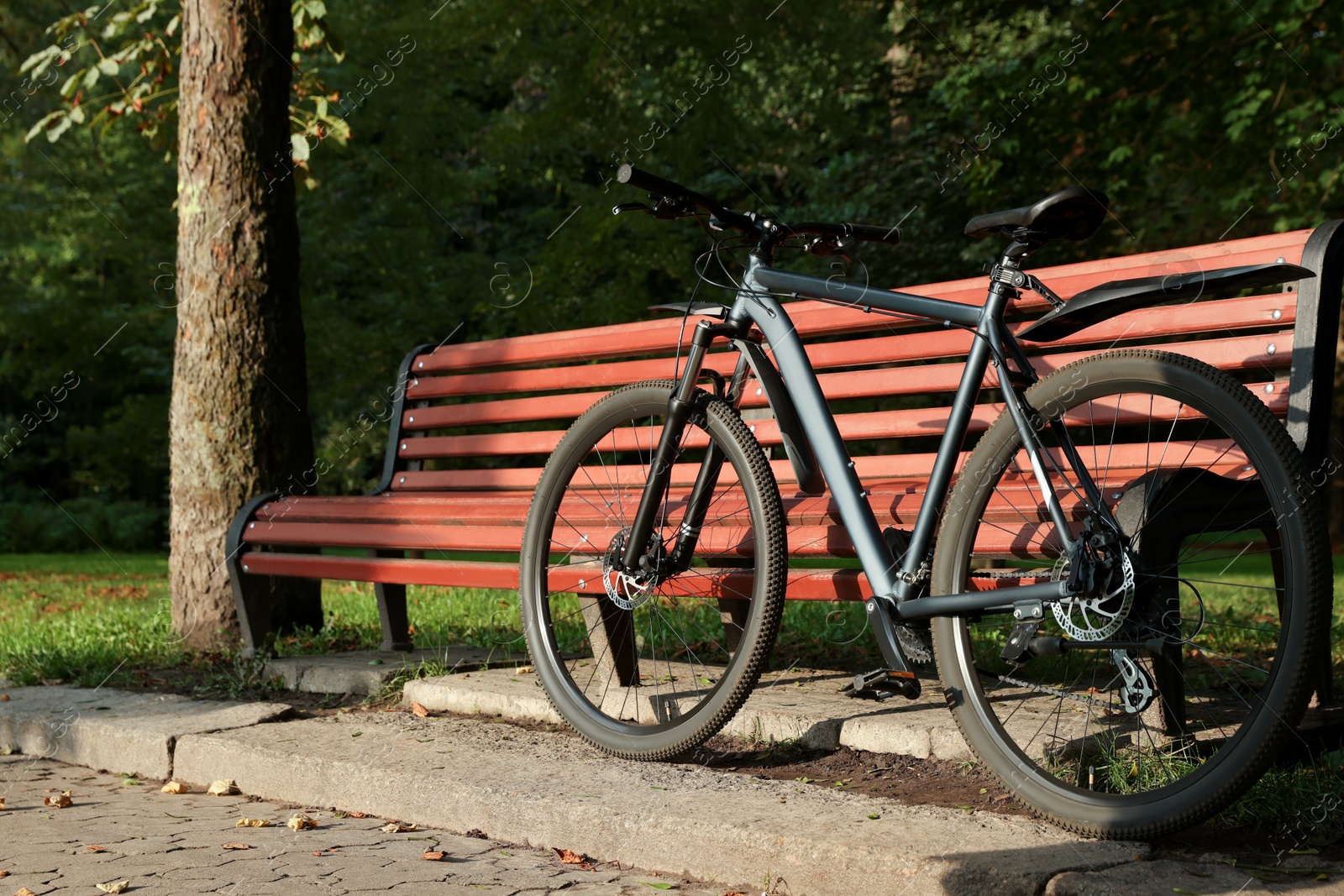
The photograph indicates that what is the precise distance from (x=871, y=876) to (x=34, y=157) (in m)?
19.9

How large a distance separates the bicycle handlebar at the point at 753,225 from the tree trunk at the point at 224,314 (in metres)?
2.78

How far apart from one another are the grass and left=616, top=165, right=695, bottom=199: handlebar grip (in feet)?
5.16

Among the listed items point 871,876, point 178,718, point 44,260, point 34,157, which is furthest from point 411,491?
point 44,260

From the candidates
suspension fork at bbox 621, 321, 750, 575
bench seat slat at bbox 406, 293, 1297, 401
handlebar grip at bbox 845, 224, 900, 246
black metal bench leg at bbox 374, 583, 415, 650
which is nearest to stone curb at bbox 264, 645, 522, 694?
black metal bench leg at bbox 374, 583, 415, 650

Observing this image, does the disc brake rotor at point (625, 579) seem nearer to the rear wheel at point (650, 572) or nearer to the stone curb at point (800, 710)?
the rear wheel at point (650, 572)

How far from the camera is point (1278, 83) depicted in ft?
38.4

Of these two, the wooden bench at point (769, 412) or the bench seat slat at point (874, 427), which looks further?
the bench seat slat at point (874, 427)

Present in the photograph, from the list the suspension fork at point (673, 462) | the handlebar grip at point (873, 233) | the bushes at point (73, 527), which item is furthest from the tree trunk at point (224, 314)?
the bushes at point (73, 527)

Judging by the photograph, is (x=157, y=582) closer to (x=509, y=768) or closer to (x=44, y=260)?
(x=509, y=768)

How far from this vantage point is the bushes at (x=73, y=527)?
19.5 meters

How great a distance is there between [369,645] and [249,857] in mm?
2562

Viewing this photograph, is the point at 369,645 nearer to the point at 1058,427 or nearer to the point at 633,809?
the point at 633,809

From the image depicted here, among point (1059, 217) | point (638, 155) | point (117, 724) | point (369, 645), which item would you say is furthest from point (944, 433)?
point (638, 155)

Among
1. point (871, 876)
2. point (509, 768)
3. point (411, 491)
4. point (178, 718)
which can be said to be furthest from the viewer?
point (411, 491)
